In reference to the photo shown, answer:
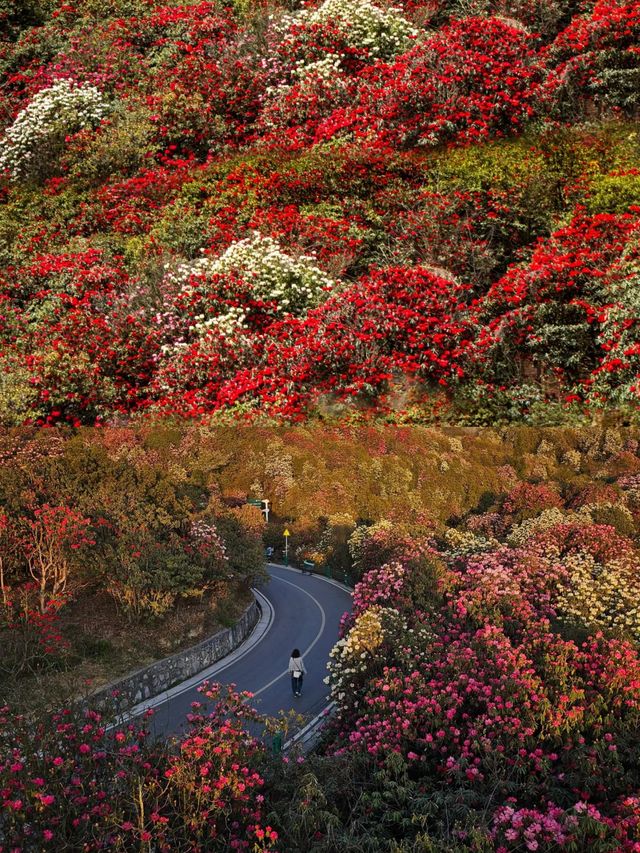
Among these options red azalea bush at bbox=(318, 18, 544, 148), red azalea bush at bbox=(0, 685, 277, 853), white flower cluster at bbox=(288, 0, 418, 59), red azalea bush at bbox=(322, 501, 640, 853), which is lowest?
red azalea bush at bbox=(322, 501, 640, 853)

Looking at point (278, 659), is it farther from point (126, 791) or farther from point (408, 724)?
point (126, 791)

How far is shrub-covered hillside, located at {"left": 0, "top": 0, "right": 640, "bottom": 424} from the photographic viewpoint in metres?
16.5

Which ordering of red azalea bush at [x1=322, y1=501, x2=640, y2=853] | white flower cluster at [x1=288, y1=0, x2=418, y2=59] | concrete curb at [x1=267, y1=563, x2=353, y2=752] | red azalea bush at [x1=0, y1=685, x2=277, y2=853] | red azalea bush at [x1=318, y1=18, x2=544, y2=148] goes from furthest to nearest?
white flower cluster at [x1=288, y1=0, x2=418, y2=59] < red azalea bush at [x1=318, y1=18, x2=544, y2=148] < concrete curb at [x1=267, y1=563, x2=353, y2=752] < red azalea bush at [x1=322, y1=501, x2=640, y2=853] < red azalea bush at [x1=0, y1=685, x2=277, y2=853]

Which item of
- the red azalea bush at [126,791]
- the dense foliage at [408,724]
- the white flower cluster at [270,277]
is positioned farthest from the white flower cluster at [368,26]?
the red azalea bush at [126,791]

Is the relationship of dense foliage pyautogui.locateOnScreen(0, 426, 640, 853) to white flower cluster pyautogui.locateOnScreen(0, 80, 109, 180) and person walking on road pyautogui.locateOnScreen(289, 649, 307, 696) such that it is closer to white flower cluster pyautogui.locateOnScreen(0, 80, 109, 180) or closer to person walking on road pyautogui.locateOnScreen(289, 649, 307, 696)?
person walking on road pyautogui.locateOnScreen(289, 649, 307, 696)

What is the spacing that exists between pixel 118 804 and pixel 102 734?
1339mm

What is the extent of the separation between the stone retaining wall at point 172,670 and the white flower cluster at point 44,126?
2077 centimetres

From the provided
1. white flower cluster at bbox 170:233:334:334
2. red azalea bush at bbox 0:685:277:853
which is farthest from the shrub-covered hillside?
red azalea bush at bbox 0:685:277:853

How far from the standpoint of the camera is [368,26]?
27734mm

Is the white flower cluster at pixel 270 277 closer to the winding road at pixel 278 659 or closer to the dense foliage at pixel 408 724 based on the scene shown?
the dense foliage at pixel 408 724

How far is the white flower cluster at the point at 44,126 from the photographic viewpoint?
2859cm

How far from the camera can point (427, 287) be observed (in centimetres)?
1741

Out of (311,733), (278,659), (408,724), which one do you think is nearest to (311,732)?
(311,733)

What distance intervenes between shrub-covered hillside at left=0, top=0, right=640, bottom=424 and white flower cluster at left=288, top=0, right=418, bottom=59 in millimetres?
90
